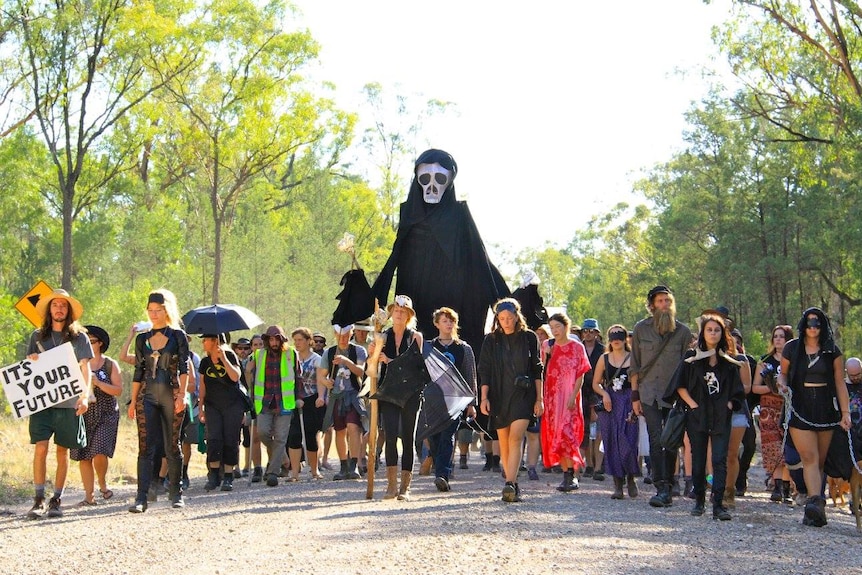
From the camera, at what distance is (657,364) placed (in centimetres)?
1262

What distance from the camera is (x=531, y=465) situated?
51.1 ft

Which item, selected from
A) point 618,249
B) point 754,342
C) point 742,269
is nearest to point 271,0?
point 754,342

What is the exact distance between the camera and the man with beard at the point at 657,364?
41.3 feet

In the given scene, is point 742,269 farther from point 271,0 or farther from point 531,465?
point 531,465

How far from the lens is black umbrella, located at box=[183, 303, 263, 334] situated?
48.8 feet

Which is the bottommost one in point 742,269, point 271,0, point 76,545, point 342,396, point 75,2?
point 76,545

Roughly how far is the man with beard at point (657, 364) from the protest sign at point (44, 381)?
16.7 ft

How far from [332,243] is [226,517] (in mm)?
36920

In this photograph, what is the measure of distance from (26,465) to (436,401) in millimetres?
7884

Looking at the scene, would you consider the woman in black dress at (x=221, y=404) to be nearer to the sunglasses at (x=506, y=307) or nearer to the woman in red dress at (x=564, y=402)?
the woman in red dress at (x=564, y=402)

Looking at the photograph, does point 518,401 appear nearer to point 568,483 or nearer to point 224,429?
point 568,483

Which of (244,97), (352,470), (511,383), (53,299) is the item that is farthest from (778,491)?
(244,97)

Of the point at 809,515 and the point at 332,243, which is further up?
the point at 332,243

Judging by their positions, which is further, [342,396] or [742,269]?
[742,269]
